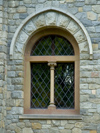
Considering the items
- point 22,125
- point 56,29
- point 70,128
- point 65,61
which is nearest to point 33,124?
point 22,125

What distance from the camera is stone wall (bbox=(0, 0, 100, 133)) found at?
11.0 metres

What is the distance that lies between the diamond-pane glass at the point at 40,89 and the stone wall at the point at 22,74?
43cm

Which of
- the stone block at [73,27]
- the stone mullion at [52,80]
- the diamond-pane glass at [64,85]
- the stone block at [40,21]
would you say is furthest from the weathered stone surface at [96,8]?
the stone mullion at [52,80]

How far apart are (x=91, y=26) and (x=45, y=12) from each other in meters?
1.33

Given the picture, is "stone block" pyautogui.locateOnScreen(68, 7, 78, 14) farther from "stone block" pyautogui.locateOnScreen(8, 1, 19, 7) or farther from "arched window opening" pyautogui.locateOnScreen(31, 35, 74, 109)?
"stone block" pyautogui.locateOnScreen(8, 1, 19, 7)

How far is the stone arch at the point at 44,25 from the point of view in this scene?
1136cm

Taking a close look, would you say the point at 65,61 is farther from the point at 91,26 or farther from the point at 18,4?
the point at 18,4

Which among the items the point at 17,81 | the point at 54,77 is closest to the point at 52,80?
the point at 54,77

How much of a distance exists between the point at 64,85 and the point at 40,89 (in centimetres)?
67

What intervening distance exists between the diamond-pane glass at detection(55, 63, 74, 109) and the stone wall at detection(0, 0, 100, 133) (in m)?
0.51

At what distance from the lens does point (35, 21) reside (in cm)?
1154

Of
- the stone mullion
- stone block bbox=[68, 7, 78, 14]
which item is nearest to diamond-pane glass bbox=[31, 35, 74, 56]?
the stone mullion

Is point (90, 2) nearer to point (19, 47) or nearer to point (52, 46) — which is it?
point (52, 46)

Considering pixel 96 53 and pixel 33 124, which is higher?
pixel 96 53
